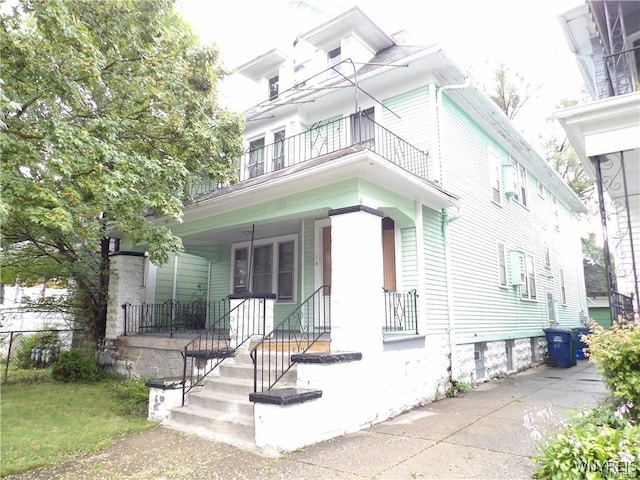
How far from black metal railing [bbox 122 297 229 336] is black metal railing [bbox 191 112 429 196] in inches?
124

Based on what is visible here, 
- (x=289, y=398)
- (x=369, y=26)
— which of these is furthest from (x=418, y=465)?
(x=369, y=26)

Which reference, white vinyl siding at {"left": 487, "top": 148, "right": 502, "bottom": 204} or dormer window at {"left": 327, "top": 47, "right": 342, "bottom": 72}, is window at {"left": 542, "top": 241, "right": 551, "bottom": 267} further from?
dormer window at {"left": 327, "top": 47, "right": 342, "bottom": 72}

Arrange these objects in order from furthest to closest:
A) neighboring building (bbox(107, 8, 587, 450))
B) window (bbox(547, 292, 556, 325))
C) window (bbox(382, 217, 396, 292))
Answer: window (bbox(547, 292, 556, 325))
window (bbox(382, 217, 396, 292))
neighboring building (bbox(107, 8, 587, 450))

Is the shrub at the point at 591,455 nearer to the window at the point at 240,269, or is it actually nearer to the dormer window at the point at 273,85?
the window at the point at 240,269

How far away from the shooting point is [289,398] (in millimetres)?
4805

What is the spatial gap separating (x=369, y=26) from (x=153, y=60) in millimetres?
5879

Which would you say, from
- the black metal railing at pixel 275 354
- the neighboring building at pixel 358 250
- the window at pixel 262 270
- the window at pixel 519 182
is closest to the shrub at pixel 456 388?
the neighboring building at pixel 358 250

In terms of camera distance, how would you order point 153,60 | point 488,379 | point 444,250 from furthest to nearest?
point 488,379
point 444,250
point 153,60

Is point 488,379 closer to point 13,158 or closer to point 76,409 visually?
point 76,409

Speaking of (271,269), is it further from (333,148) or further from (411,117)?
(411,117)

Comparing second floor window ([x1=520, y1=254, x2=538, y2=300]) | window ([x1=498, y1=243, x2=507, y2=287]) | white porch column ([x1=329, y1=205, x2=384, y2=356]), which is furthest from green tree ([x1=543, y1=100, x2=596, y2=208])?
white porch column ([x1=329, y1=205, x2=384, y2=356])

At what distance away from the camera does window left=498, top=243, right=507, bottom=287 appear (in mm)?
11159

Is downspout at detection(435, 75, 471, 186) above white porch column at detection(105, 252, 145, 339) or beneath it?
above

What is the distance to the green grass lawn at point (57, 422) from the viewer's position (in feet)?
15.9
